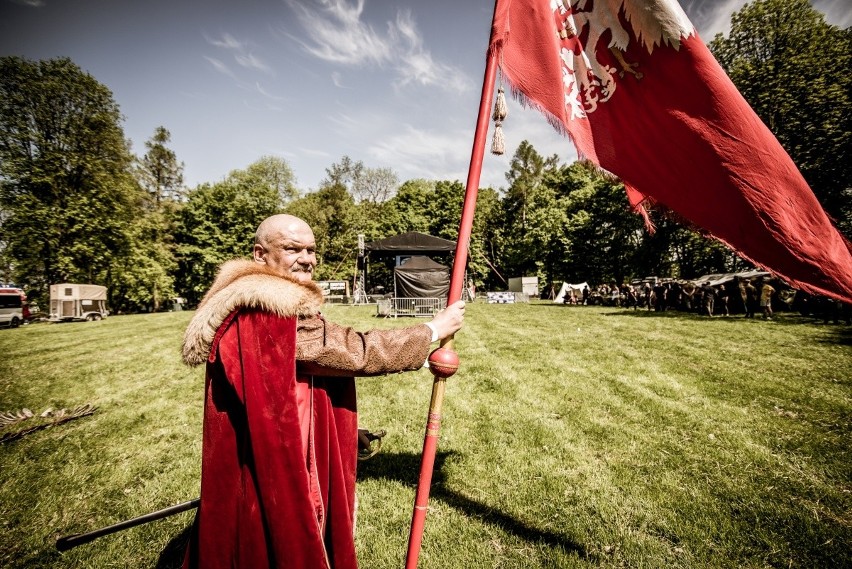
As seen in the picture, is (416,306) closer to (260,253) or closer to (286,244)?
(260,253)

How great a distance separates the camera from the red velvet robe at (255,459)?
1559mm

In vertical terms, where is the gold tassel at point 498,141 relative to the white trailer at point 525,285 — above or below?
above

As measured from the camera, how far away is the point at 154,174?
37.0 metres

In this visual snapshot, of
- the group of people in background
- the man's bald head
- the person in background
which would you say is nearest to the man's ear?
the man's bald head

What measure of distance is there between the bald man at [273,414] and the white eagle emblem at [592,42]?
2.06 meters

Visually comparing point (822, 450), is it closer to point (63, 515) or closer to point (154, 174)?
point (63, 515)

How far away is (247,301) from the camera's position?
158 cm

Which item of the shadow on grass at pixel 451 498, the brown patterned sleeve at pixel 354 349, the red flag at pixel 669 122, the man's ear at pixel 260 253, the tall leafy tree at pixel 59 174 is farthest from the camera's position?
the tall leafy tree at pixel 59 174

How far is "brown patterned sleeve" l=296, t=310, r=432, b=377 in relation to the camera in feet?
5.52

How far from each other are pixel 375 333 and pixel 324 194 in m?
44.6

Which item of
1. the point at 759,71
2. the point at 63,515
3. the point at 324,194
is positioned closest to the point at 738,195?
the point at 63,515

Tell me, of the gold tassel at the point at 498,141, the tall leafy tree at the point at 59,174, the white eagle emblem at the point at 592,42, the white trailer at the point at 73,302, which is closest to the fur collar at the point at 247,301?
the gold tassel at the point at 498,141

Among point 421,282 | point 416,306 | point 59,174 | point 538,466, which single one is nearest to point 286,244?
point 538,466

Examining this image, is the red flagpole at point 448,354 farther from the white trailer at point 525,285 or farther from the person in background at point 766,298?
the white trailer at point 525,285
